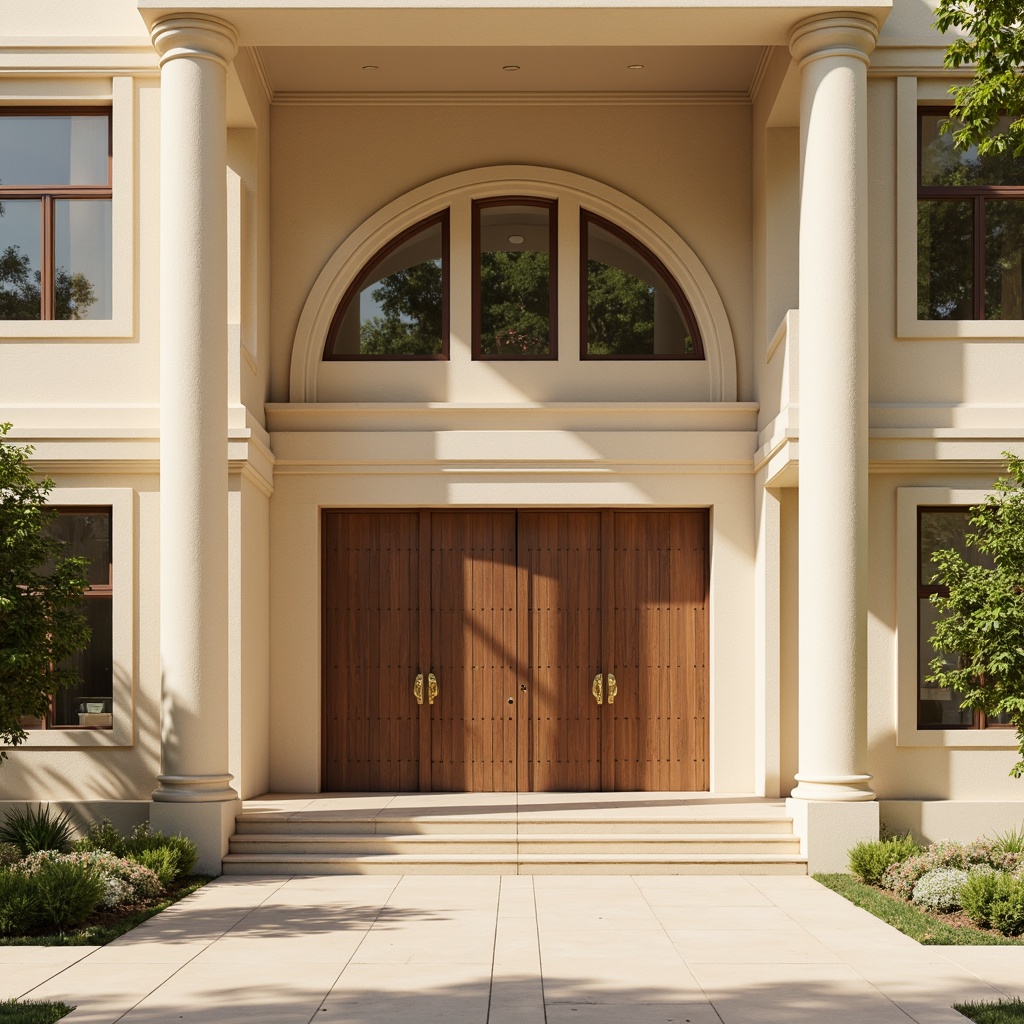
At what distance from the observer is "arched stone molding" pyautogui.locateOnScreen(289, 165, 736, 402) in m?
15.3

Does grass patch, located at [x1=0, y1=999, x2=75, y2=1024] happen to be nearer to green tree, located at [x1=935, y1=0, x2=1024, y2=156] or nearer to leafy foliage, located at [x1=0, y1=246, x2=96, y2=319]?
leafy foliage, located at [x1=0, y1=246, x2=96, y2=319]

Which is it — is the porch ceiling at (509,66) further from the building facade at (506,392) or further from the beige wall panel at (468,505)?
the beige wall panel at (468,505)

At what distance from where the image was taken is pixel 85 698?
13.1 m

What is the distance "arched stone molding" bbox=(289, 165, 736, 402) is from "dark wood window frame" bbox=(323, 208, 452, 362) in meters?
0.12

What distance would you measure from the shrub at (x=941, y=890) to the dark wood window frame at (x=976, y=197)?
19.2 feet

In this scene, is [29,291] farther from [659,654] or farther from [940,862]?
[940,862]

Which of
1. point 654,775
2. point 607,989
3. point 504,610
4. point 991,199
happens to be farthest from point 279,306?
point 607,989

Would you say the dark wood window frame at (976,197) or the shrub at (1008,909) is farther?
the dark wood window frame at (976,197)

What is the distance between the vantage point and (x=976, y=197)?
13555 millimetres

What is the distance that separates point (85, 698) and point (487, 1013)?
23.5 feet

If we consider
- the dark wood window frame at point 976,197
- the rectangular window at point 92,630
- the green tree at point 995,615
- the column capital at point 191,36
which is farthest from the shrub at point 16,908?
the dark wood window frame at point 976,197

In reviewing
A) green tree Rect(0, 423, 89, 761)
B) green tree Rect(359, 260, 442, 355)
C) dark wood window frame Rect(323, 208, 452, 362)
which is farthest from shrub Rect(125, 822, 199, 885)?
green tree Rect(359, 260, 442, 355)

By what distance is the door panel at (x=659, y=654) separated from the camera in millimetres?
14992

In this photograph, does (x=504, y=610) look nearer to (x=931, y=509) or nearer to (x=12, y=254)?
(x=931, y=509)
